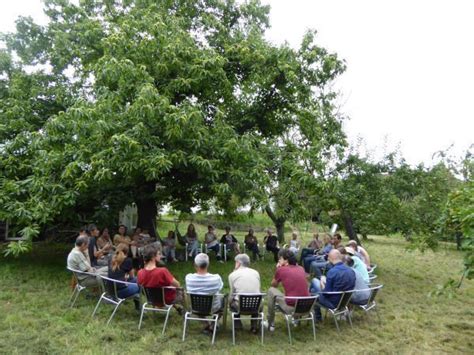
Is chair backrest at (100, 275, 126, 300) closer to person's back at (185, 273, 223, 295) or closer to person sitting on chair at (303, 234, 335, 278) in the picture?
person's back at (185, 273, 223, 295)

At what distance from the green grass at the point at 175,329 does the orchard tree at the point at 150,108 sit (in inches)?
55.2

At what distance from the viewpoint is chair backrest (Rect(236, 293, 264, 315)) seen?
5.35 meters

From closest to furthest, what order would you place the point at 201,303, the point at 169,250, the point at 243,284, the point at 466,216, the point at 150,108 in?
the point at 466,216
the point at 201,303
the point at 243,284
the point at 150,108
the point at 169,250

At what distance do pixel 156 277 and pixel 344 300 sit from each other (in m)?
2.82

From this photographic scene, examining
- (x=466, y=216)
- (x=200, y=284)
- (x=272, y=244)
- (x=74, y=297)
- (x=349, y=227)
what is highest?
(x=466, y=216)

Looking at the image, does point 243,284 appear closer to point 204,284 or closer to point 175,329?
point 204,284

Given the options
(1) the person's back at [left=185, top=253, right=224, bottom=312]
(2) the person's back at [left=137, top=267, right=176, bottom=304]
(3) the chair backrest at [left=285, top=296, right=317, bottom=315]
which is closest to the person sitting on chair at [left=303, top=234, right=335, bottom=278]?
(3) the chair backrest at [left=285, top=296, right=317, bottom=315]

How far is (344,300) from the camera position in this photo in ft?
19.7

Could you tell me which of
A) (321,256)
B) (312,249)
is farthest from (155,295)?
(312,249)

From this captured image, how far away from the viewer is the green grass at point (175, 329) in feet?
16.8

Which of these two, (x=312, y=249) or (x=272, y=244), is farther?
(x=272, y=244)

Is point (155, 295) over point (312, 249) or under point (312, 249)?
under

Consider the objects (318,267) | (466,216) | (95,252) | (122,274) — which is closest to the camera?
(466,216)

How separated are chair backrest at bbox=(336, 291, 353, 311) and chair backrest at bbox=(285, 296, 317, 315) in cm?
56
